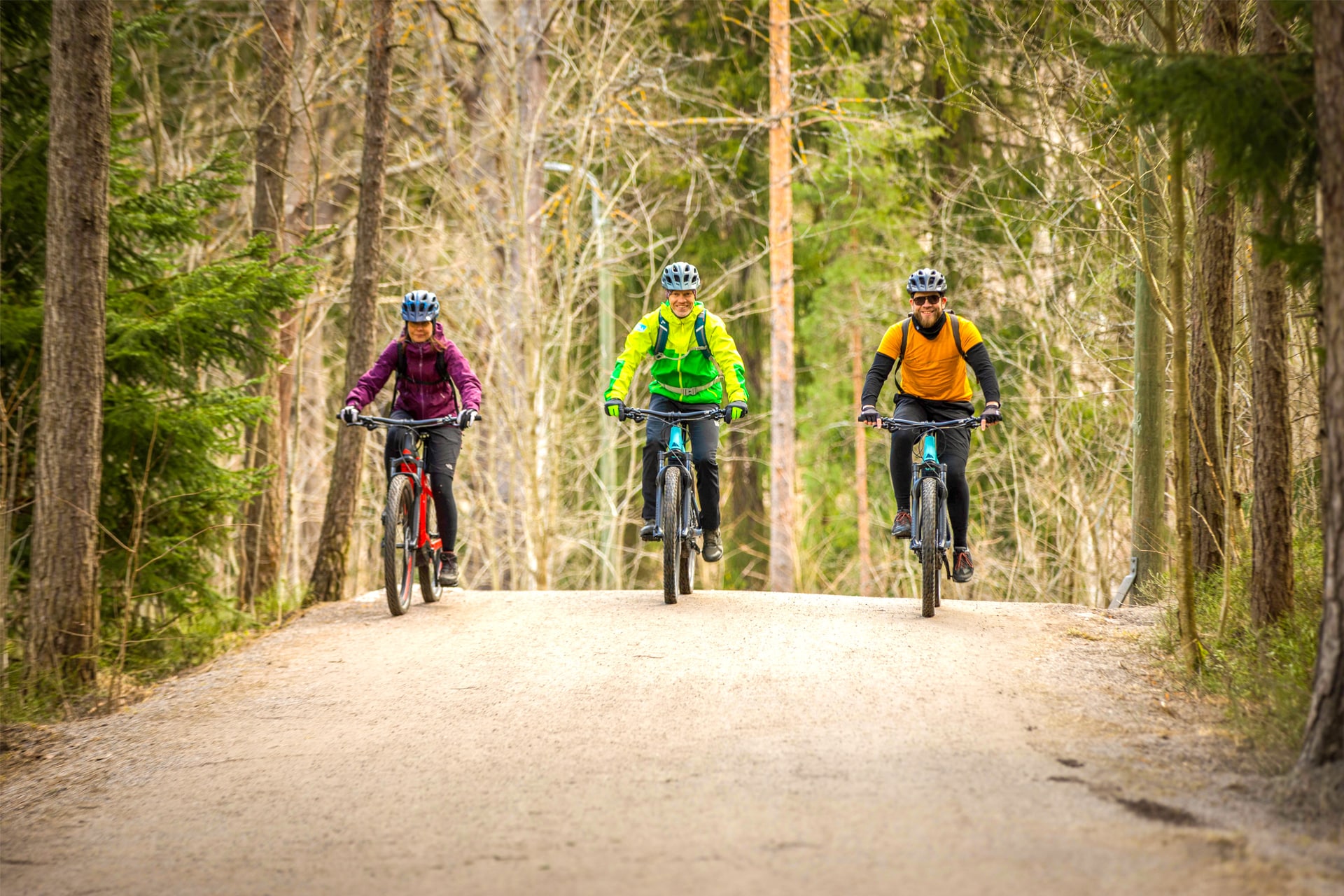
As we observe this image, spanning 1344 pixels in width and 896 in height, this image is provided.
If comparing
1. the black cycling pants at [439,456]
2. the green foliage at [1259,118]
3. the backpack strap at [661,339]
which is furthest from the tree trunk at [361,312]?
the green foliage at [1259,118]

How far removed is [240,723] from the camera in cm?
694

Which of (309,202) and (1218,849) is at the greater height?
(309,202)

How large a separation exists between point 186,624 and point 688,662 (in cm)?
518

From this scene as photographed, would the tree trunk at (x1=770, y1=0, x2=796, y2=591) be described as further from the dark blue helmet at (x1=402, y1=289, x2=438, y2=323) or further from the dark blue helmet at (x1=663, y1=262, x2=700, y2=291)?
the dark blue helmet at (x1=402, y1=289, x2=438, y2=323)

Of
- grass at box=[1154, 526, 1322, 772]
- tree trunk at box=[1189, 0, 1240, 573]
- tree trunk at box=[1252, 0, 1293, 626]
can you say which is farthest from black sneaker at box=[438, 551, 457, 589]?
tree trunk at box=[1252, 0, 1293, 626]

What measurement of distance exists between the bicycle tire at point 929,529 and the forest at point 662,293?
168cm

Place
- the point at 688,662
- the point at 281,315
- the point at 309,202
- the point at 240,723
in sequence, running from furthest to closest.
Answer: the point at 281,315, the point at 309,202, the point at 688,662, the point at 240,723

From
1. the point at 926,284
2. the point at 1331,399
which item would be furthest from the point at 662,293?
the point at 1331,399

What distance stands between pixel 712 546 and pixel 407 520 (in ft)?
7.97

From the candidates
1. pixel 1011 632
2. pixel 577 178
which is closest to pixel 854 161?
pixel 577 178

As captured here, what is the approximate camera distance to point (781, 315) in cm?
2050

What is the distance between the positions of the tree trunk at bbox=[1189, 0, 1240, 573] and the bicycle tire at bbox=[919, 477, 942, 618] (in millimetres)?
1695

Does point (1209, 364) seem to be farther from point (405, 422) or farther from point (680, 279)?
point (405, 422)

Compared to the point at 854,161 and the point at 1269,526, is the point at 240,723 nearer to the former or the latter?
the point at 1269,526
